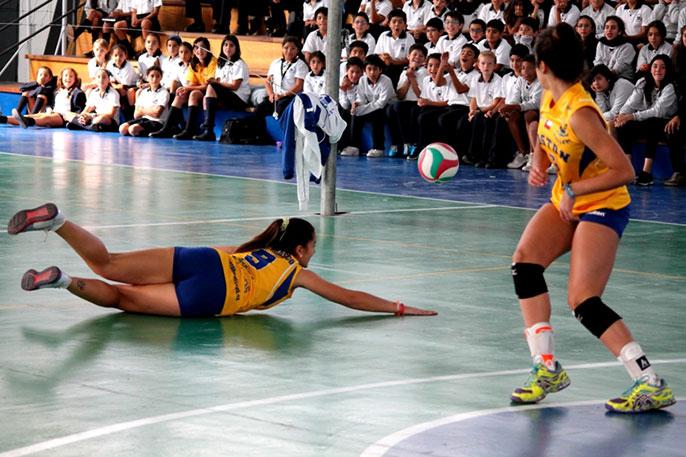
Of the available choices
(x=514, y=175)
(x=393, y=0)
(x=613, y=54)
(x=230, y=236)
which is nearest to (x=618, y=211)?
(x=230, y=236)

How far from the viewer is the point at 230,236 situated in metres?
10.6

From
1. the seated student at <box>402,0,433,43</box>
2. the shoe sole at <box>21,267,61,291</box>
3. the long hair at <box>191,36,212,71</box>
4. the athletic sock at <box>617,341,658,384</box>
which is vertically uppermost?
the seated student at <box>402,0,433,43</box>

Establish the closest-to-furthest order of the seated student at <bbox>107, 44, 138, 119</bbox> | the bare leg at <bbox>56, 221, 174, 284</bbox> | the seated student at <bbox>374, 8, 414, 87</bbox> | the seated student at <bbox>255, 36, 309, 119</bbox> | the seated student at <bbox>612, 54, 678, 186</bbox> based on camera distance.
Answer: the bare leg at <bbox>56, 221, 174, 284</bbox> < the seated student at <bbox>612, 54, 678, 186</bbox> < the seated student at <bbox>374, 8, 414, 87</bbox> < the seated student at <bbox>255, 36, 309, 119</bbox> < the seated student at <bbox>107, 44, 138, 119</bbox>

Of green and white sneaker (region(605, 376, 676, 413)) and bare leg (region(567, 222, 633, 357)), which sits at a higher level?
bare leg (region(567, 222, 633, 357))

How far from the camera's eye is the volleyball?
12086mm

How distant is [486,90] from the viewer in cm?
1988

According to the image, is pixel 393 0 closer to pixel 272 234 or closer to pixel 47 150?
pixel 47 150

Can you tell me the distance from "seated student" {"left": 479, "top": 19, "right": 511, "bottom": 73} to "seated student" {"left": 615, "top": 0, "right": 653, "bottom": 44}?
76.5 inches

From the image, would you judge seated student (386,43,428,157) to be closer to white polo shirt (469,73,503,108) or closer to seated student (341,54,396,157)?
seated student (341,54,396,157)

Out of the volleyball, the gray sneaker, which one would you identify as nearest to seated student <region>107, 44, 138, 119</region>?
the gray sneaker

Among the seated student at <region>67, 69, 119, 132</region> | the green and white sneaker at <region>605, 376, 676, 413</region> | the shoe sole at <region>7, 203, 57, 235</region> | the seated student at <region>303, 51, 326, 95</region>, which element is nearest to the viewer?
the green and white sneaker at <region>605, 376, 676, 413</region>

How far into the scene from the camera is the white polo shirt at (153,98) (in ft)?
79.0

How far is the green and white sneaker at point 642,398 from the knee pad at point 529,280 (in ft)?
1.96

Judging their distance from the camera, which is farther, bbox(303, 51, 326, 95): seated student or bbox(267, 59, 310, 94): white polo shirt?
bbox(267, 59, 310, 94): white polo shirt
